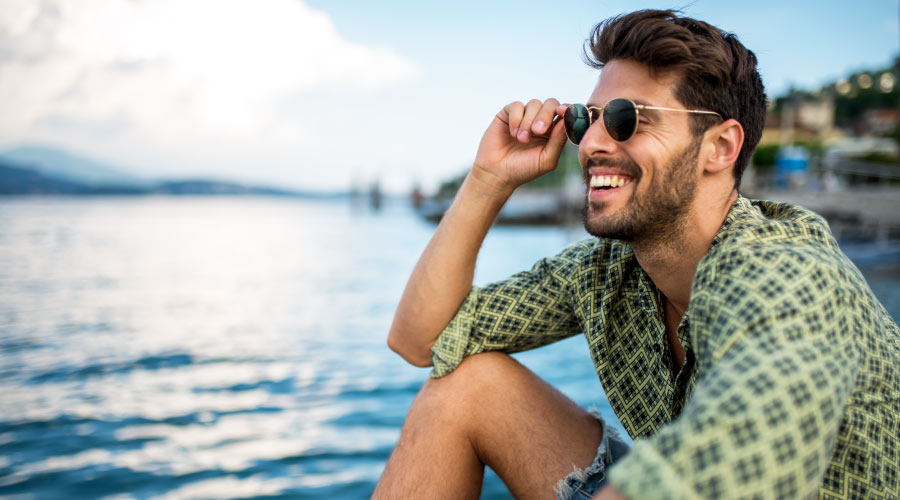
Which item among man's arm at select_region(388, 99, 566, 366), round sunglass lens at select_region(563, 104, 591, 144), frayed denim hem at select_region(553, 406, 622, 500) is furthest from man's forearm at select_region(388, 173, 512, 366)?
frayed denim hem at select_region(553, 406, 622, 500)

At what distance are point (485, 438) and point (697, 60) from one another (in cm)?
111

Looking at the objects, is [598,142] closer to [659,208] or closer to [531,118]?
[659,208]

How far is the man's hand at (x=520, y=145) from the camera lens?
1.90 m

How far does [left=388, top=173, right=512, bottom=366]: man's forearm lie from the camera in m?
1.99

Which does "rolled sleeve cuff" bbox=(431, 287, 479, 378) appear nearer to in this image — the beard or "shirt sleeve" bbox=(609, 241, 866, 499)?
the beard

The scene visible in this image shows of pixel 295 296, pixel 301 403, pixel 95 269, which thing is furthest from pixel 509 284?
pixel 95 269

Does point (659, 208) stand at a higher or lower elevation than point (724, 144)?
lower

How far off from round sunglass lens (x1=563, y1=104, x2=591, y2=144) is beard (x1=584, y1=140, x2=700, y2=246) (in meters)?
0.18

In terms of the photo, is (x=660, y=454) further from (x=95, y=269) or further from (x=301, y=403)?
(x=95, y=269)

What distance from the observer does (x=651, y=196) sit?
1.56 meters

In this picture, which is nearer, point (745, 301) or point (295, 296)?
point (745, 301)

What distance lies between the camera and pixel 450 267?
78.3 inches

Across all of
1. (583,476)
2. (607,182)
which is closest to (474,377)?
(583,476)

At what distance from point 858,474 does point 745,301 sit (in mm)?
471
